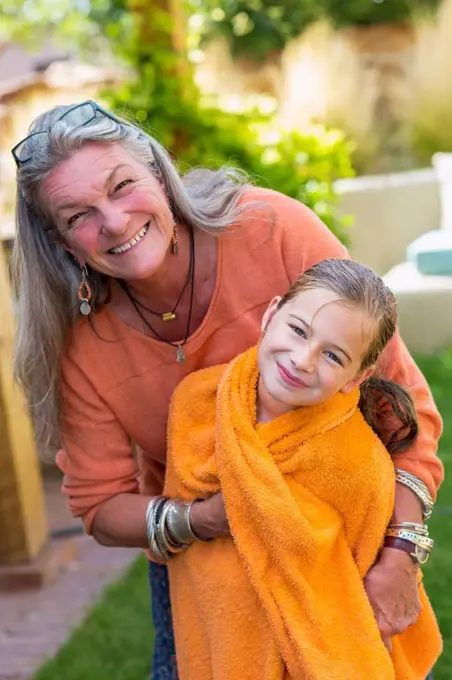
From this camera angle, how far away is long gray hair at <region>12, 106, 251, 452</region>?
5.22 ft

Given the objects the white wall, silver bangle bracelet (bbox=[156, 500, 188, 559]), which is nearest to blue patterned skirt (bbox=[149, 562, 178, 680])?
silver bangle bracelet (bbox=[156, 500, 188, 559])

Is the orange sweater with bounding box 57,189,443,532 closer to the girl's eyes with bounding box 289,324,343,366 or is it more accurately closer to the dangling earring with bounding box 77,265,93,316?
the dangling earring with bounding box 77,265,93,316

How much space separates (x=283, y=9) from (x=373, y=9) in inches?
42.9

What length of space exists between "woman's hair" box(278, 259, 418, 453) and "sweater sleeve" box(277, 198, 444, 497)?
0.04 m

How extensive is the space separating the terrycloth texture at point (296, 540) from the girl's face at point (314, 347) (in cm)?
6

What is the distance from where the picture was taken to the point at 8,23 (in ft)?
24.8

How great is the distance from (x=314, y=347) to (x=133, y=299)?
0.50m

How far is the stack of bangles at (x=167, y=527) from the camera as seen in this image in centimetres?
157

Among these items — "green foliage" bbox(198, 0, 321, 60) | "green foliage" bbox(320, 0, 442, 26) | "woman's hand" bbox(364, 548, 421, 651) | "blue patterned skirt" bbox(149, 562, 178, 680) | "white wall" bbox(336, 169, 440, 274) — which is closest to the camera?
"woman's hand" bbox(364, 548, 421, 651)

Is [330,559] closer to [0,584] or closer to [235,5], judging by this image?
[0,584]

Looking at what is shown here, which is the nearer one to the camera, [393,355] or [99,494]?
[393,355]

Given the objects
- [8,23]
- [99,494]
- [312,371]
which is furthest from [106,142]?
[8,23]

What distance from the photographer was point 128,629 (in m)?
2.96

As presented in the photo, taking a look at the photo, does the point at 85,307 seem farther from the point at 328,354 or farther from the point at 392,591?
the point at 392,591
